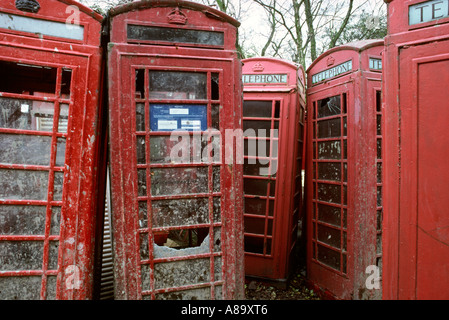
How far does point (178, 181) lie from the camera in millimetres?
2291

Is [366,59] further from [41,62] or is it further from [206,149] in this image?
[41,62]

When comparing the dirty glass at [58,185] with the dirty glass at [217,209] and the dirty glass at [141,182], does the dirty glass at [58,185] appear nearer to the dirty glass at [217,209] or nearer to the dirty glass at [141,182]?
the dirty glass at [141,182]

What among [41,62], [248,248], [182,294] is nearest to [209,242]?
[182,294]

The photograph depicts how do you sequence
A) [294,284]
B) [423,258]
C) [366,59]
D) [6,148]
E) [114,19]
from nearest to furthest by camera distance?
[423,258] → [6,148] → [114,19] → [366,59] → [294,284]

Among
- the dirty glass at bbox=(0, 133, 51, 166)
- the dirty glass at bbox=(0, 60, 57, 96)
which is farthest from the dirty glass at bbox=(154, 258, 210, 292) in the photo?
the dirty glass at bbox=(0, 60, 57, 96)

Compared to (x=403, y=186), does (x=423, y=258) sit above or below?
below

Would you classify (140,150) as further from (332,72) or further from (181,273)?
(332,72)

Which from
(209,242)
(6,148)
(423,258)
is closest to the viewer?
(423,258)

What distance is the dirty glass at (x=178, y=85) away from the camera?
226cm

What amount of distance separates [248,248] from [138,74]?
8.87ft

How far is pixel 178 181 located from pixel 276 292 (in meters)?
2.29

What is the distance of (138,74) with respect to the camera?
226 cm

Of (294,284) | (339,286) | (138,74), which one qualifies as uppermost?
(138,74)
